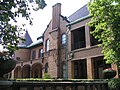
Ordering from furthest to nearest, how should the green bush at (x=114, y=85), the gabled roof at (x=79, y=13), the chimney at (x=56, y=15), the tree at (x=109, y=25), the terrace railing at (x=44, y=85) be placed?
the chimney at (x=56, y=15) → the gabled roof at (x=79, y=13) → the tree at (x=109, y=25) → the green bush at (x=114, y=85) → the terrace railing at (x=44, y=85)

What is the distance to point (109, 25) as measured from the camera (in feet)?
44.9

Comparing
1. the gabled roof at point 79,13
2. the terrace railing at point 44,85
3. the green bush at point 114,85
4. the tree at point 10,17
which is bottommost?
the green bush at point 114,85

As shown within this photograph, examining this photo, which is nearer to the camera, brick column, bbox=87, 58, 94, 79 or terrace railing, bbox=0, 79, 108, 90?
terrace railing, bbox=0, 79, 108, 90

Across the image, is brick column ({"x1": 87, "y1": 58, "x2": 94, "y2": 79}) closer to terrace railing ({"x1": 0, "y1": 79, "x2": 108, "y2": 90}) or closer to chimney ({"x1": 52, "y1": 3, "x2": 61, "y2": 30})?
chimney ({"x1": 52, "y1": 3, "x2": 61, "y2": 30})

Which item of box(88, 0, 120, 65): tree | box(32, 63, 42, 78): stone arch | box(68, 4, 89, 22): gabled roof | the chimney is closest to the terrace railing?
box(88, 0, 120, 65): tree

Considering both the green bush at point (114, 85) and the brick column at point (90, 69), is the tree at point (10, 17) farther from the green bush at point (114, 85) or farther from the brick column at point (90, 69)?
the brick column at point (90, 69)

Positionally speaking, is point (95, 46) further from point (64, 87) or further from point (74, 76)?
point (64, 87)

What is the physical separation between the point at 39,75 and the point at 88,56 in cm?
1650

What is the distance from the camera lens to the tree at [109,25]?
13.3 meters

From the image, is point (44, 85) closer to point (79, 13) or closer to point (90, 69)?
point (90, 69)

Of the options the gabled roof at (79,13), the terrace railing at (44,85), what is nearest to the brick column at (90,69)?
the gabled roof at (79,13)

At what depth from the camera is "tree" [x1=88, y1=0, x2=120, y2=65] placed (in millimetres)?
13273

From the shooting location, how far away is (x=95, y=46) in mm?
21453

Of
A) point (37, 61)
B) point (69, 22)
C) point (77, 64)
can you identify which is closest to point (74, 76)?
point (77, 64)
